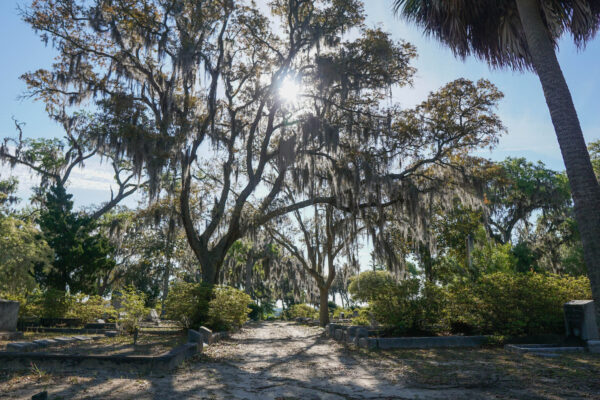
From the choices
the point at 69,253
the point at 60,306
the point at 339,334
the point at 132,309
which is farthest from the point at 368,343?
the point at 69,253

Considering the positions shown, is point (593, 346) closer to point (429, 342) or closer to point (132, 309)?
point (429, 342)

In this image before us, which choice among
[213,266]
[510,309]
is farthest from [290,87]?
[510,309]

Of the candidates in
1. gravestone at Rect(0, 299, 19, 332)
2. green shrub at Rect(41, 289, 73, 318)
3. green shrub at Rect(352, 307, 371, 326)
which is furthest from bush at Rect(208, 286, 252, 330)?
green shrub at Rect(41, 289, 73, 318)

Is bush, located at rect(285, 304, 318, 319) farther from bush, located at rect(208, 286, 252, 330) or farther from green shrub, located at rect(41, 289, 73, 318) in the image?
green shrub, located at rect(41, 289, 73, 318)

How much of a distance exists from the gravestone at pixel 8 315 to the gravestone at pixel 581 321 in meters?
14.9

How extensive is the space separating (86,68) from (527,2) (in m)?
15.2

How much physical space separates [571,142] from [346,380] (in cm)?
477

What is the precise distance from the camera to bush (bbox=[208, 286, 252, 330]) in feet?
40.7

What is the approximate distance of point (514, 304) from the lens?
9.68 metres

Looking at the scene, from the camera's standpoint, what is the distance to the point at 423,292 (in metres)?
10.7

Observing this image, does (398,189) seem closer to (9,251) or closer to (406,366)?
(406,366)

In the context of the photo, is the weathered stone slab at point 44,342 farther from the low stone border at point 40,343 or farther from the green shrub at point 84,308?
the green shrub at point 84,308

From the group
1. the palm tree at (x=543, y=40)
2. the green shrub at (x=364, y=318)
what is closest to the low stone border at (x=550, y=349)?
the palm tree at (x=543, y=40)

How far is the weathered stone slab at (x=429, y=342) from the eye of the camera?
935cm
